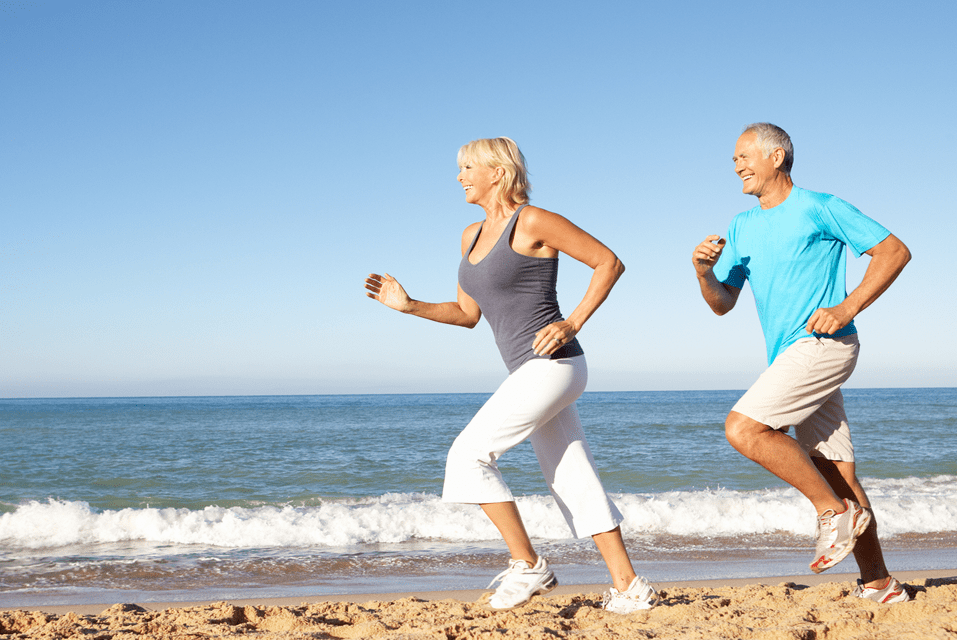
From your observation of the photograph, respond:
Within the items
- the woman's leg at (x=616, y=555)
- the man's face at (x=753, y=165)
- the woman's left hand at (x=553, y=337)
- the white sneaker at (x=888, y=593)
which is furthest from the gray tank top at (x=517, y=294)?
the white sneaker at (x=888, y=593)

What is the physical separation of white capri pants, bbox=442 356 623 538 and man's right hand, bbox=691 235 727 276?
23.6 inches

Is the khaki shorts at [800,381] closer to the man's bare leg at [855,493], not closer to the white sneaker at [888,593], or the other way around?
the man's bare leg at [855,493]

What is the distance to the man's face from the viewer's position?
2.79m

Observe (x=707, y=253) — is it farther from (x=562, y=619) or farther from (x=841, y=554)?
(x=562, y=619)

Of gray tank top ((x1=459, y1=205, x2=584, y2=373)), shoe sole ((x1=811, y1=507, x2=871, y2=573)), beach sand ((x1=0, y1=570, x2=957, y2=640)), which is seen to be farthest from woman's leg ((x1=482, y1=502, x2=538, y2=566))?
shoe sole ((x1=811, y1=507, x2=871, y2=573))

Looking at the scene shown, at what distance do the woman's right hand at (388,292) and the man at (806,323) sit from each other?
3.97ft

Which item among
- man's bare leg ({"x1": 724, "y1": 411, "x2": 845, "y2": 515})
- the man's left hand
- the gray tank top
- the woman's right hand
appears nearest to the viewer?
the man's left hand

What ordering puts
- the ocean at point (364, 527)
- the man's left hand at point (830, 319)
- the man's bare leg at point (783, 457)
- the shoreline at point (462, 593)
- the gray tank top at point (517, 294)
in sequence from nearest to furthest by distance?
the man's left hand at point (830, 319) < the man's bare leg at point (783, 457) < the gray tank top at point (517, 294) < the shoreline at point (462, 593) < the ocean at point (364, 527)

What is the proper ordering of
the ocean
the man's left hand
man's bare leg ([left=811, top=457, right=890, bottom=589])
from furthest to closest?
the ocean → man's bare leg ([left=811, top=457, right=890, bottom=589]) → the man's left hand

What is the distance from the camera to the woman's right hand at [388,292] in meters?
3.04

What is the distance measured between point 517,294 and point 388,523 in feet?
15.6

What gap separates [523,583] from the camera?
282 cm

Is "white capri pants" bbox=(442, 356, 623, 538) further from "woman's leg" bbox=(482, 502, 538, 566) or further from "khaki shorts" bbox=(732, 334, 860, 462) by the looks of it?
"khaki shorts" bbox=(732, 334, 860, 462)

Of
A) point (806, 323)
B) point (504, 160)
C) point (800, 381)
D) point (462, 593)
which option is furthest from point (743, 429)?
point (462, 593)
